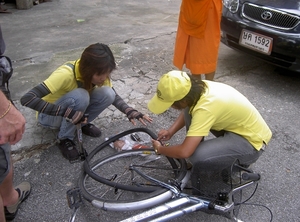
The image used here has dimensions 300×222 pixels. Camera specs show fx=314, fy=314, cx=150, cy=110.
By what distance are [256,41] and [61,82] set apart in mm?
2483

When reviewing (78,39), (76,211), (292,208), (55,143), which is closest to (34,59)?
(78,39)

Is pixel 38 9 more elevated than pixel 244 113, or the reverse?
pixel 244 113

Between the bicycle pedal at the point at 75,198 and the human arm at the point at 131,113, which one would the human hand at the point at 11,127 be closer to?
the bicycle pedal at the point at 75,198

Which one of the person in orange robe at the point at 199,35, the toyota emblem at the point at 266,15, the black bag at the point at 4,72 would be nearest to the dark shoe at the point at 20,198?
the black bag at the point at 4,72

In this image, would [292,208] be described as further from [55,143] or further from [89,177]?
[55,143]

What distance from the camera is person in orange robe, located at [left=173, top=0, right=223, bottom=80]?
3.15 metres

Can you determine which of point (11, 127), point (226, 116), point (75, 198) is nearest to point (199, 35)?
point (226, 116)

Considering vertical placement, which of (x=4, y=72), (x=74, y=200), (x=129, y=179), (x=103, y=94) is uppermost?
(x=4, y=72)

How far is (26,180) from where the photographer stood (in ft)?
8.23

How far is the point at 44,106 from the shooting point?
240 cm

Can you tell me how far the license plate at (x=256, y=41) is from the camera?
147 inches

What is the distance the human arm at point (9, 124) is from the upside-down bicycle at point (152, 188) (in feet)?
2.25

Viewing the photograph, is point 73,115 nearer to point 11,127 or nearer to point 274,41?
point 11,127

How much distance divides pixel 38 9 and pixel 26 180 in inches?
220
